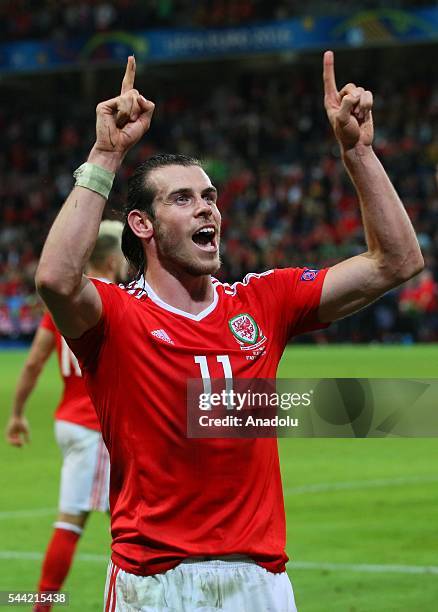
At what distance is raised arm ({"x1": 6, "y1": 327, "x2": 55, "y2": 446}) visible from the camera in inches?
280

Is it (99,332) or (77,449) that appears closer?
(99,332)

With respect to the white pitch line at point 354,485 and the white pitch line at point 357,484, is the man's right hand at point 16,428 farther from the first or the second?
the white pitch line at point 357,484

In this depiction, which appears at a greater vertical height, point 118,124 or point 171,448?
point 118,124

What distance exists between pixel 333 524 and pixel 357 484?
1982 mm

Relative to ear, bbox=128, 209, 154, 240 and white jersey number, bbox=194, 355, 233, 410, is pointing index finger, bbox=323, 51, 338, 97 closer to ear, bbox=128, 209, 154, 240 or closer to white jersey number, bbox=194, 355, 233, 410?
ear, bbox=128, 209, 154, 240

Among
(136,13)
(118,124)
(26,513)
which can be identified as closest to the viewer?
(118,124)

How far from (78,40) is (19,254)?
871cm

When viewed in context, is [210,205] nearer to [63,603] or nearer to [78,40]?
[63,603]

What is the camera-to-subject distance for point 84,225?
136 inches

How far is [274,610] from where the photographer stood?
359 cm

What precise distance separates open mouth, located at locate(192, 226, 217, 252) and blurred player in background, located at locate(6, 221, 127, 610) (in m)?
2.88

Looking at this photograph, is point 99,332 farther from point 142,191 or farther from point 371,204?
point 371,204

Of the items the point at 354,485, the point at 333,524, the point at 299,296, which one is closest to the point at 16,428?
the point at 333,524

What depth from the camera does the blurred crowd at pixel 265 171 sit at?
29719mm
